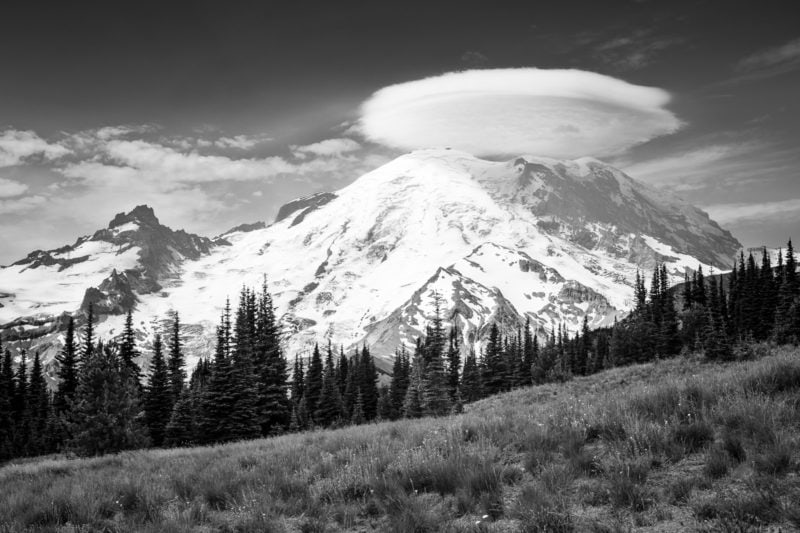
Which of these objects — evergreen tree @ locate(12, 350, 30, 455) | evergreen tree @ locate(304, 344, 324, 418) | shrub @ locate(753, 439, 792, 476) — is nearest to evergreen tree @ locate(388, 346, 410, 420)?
evergreen tree @ locate(304, 344, 324, 418)

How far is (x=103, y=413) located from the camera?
3050 cm

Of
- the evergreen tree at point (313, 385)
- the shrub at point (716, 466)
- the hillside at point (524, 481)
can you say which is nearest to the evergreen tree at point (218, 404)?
the hillside at point (524, 481)

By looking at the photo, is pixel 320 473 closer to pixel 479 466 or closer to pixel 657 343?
pixel 479 466

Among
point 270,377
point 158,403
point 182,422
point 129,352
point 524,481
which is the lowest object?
point 182,422

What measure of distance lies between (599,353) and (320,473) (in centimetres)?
11866

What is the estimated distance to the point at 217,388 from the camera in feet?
133

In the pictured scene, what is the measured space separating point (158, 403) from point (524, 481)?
57.4 m

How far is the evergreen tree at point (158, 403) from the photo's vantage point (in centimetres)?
5406

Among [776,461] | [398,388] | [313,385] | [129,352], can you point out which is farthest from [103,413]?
[398,388]

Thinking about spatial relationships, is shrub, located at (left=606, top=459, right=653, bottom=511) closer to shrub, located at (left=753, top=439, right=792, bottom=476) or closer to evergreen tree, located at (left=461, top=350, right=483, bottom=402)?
shrub, located at (left=753, top=439, right=792, bottom=476)

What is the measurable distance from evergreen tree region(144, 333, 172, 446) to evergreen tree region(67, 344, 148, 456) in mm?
22435

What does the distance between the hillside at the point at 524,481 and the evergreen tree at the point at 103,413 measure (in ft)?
74.1

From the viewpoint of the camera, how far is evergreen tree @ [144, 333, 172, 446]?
177 ft

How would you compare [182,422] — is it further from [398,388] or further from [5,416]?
[398,388]
